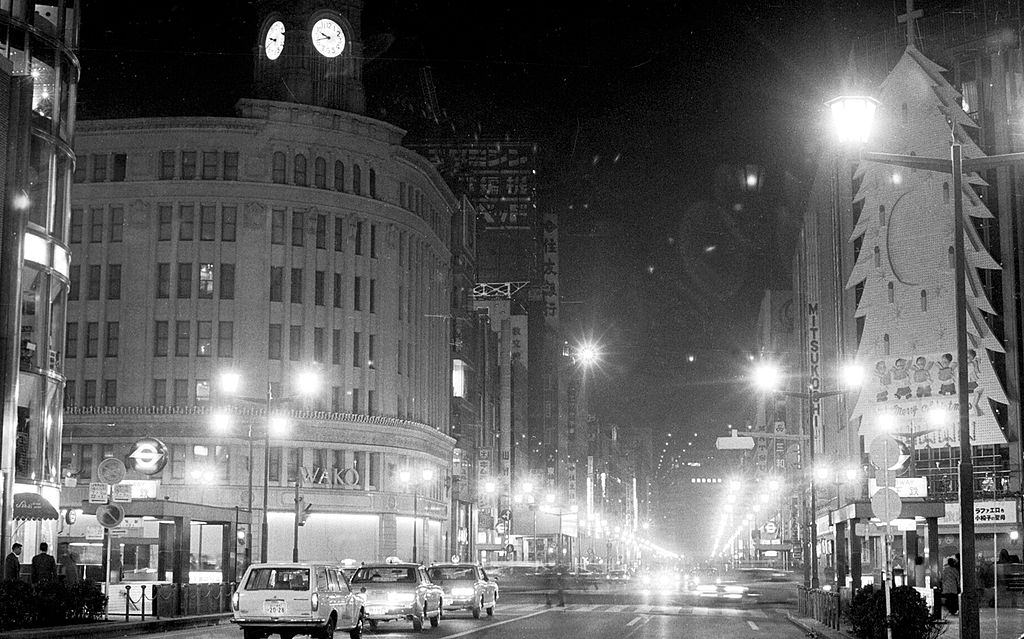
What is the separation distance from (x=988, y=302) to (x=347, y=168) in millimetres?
40111

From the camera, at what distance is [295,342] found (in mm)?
82562

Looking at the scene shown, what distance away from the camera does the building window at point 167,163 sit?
80.9 m

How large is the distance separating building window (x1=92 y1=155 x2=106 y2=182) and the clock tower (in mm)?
11318

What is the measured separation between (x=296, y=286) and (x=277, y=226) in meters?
3.96

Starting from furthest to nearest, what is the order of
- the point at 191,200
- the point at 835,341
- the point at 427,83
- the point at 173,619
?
1. the point at 427,83
2. the point at 835,341
3. the point at 191,200
4. the point at 173,619

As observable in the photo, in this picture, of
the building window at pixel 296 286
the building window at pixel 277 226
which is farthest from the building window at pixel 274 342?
the building window at pixel 277 226

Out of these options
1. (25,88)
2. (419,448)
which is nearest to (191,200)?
(419,448)

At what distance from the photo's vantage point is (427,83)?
5605 inches

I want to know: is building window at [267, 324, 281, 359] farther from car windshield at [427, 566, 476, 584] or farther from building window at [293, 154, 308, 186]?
car windshield at [427, 566, 476, 584]

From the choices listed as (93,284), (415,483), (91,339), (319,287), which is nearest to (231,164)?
(319,287)

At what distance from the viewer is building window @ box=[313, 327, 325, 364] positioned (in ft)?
273

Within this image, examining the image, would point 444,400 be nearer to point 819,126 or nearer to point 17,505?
point 819,126

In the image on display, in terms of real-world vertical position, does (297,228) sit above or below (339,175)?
below

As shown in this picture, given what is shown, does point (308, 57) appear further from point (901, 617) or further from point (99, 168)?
point (901, 617)
